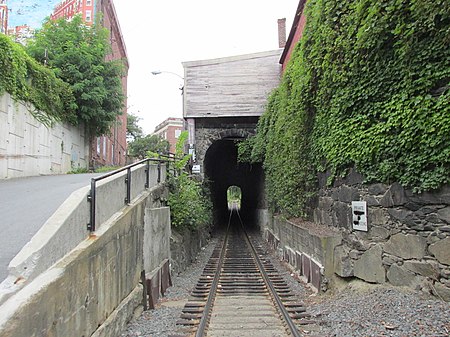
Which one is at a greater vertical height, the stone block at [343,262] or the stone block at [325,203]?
the stone block at [325,203]

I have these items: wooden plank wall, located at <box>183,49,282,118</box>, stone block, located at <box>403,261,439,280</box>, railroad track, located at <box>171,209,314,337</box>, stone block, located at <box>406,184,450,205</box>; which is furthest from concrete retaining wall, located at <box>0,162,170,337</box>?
wooden plank wall, located at <box>183,49,282,118</box>

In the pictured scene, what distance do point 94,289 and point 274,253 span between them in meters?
11.3

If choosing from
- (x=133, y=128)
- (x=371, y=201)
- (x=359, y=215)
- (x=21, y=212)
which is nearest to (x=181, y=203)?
(x=21, y=212)

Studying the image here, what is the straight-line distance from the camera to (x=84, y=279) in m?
4.09

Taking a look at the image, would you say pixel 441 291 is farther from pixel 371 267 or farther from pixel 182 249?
pixel 182 249

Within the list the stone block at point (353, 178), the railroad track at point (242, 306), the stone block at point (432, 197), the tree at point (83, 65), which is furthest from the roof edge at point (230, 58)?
the stone block at point (432, 197)

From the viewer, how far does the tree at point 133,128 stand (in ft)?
197

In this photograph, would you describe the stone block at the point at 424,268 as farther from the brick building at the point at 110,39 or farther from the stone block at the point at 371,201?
the brick building at the point at 110,39

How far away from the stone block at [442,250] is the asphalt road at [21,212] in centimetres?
560

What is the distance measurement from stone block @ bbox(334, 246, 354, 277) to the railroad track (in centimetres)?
105

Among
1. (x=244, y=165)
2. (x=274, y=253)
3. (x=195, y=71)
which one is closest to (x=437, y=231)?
(x=274, y=253)

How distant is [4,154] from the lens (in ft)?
41.5

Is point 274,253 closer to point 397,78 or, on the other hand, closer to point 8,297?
point 397,78

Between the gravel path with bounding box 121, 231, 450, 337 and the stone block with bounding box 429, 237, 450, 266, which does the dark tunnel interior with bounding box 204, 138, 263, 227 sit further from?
the stone block with bounding box 429, 237, 450, 266
